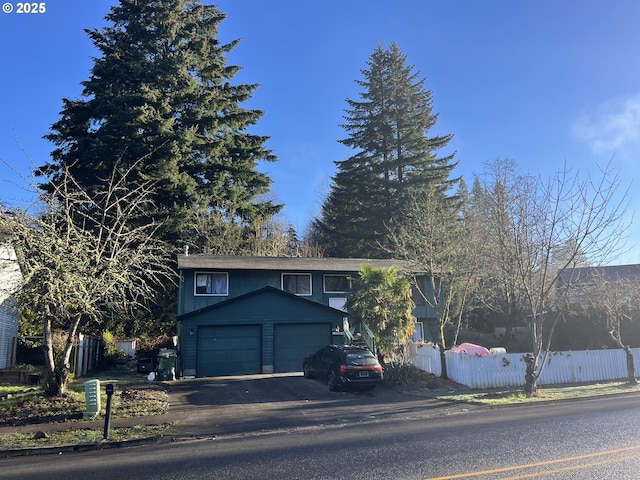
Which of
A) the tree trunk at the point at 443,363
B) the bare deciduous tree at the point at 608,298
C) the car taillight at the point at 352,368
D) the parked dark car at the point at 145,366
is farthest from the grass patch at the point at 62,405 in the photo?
the bare deciduous tree at the point at 608,298

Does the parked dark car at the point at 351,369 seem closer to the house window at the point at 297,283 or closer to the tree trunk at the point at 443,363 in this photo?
the tree trunk at the point at 443,363

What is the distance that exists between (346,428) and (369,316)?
9.14 metres

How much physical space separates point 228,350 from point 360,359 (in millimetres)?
8417

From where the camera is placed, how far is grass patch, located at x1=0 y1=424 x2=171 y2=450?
942cm

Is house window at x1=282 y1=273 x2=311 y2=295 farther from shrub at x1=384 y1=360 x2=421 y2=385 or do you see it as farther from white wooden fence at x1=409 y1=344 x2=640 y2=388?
shrub at x1=384 y1=360 x2=421 y2=385

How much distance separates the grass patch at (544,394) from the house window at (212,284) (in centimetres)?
1367

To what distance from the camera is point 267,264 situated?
25828 mm

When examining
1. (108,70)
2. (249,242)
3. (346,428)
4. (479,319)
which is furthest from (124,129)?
(479,319)

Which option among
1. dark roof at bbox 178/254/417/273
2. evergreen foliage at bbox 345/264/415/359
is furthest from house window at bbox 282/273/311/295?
evergreen foliage at bbox 345/264/415/359

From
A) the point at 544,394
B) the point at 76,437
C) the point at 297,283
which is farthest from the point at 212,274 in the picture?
the point at 544,394

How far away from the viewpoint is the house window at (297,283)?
86.4ft

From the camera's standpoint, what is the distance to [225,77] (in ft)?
117

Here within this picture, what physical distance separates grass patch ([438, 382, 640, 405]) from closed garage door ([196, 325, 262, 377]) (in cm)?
1064

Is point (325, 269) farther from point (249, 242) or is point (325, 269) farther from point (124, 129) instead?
point (124, 129)
